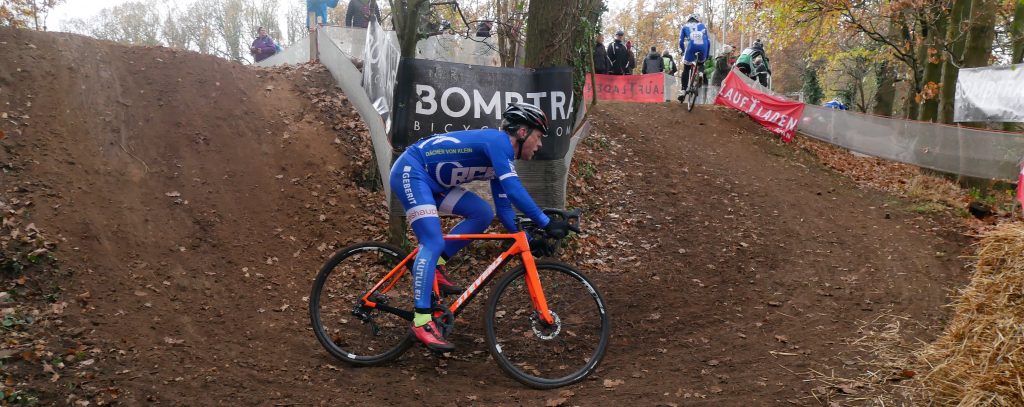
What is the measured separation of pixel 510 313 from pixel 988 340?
2.91 metres

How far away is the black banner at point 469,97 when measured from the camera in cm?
633

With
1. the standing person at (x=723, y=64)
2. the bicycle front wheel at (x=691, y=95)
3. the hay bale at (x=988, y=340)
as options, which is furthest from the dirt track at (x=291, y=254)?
the standing person at (x=723, y=64)

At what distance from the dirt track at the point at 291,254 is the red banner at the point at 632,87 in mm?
8491

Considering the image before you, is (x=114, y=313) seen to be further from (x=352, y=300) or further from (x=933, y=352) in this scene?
(x=933, y=352)

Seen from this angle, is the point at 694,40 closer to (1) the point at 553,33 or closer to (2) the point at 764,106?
(2) the point at 764,106

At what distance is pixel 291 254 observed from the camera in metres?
6.67

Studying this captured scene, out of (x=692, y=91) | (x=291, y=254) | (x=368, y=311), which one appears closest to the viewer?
(x=368, y=311)

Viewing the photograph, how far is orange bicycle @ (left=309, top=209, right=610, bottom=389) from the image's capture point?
4.51 m

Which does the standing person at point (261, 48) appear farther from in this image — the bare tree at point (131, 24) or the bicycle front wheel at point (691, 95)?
the bare tree at point (131, 24)

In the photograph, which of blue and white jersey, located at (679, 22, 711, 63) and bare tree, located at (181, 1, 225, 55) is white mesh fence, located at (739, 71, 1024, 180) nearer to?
blue and white jersey, located at (679, 22, 711, 63)

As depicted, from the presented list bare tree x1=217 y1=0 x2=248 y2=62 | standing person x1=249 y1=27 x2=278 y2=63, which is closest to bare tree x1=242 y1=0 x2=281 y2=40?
bare tree x1=217 y1=0 x2=248 y2=62

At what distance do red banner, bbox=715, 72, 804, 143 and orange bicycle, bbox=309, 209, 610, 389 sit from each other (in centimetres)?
1199

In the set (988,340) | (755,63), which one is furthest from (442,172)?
(755,63)

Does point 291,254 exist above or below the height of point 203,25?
below
